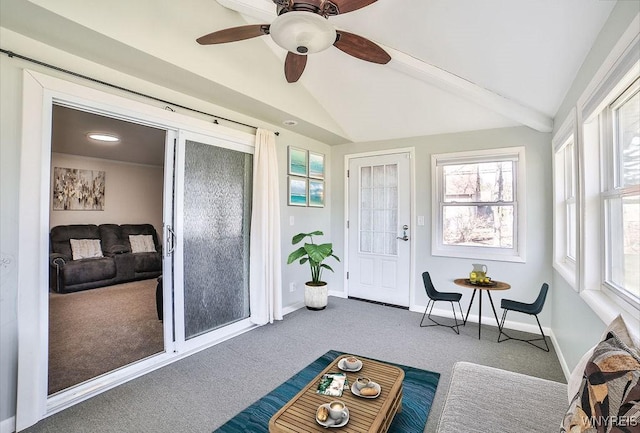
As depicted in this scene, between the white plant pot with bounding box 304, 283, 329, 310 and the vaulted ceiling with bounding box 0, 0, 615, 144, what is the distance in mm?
2104

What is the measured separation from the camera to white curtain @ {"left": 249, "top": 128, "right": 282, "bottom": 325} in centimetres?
354

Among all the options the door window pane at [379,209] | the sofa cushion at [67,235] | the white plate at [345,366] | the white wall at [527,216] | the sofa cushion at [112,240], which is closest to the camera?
the white plate at [345,366]

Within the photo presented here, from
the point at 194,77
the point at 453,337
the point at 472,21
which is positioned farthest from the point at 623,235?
the point at 194,77

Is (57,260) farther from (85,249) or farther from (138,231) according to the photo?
(138,231)

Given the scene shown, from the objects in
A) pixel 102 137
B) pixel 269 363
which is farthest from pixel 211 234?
pixel 102 137

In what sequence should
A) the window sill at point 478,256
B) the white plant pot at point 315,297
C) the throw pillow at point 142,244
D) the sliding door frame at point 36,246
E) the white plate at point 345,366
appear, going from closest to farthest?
the white plate at point 345,366 → the sliding door frame at point 36,246 → the window sill at point 478,256 → the white plant pot at point 315,297 → the throw pillow at point 142,244

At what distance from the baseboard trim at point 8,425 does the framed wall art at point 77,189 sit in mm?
4776

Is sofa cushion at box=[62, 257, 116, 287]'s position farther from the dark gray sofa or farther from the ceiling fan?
the ceiling fan

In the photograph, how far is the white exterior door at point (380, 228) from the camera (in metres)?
4.42

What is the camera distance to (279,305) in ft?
12.3

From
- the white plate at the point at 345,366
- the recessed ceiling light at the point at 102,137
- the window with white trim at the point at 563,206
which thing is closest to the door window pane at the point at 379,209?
the window with white trim at the point at 563,206

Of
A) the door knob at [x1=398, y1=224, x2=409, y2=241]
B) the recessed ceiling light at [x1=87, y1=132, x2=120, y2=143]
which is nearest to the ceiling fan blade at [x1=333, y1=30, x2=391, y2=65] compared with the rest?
the door knob at [x1=398, y1=224, x2=409, y2=241]

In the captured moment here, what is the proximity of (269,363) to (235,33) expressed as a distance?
2533 mm

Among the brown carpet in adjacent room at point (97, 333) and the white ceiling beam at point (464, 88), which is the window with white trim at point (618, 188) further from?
the brown carpet in adjacent room at point (97, 333)
